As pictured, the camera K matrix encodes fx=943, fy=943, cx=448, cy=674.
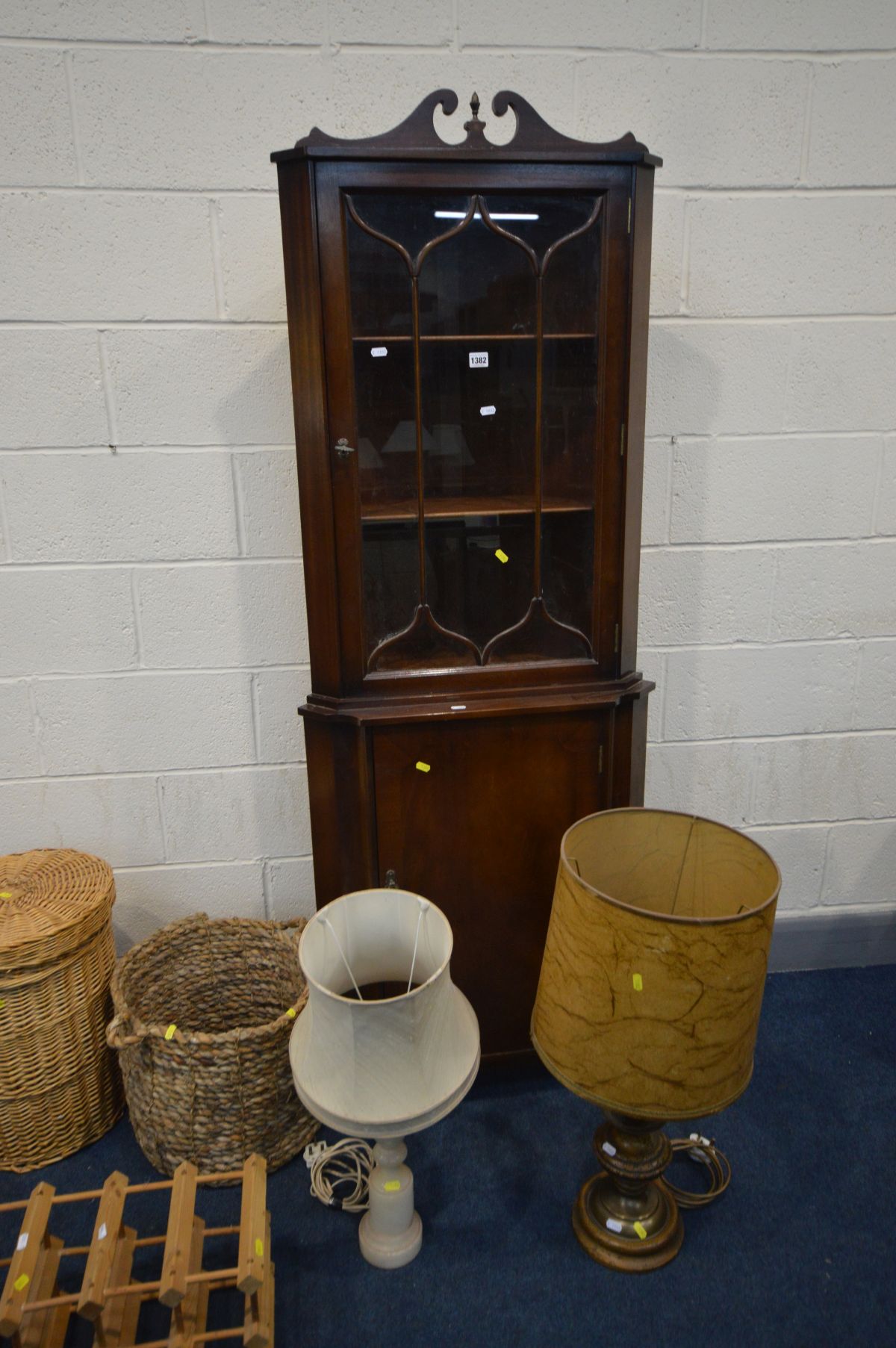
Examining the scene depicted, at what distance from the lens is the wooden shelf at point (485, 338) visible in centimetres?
153

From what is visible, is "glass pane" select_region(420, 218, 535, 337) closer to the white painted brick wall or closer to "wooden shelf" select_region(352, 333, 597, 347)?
"wooden shelf" select_region(352, 333, 597, 347)

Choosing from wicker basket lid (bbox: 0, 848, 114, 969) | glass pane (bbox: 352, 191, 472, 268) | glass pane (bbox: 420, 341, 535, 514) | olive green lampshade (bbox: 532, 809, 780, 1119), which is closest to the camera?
olive green lampshade (bbox: 532, 809, 780, 1119)

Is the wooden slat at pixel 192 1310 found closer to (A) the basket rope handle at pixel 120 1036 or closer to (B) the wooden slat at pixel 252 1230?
(B) the wooden slat at pixel 252 1230

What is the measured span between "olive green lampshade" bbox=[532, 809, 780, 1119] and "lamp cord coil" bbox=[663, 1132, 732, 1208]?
0.42 metres

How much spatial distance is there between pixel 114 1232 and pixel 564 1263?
29.2 inches

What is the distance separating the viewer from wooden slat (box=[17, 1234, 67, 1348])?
4.48ft

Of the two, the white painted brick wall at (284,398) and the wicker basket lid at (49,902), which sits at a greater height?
the white painted brick wall at (284,398)

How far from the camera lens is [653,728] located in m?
2.12

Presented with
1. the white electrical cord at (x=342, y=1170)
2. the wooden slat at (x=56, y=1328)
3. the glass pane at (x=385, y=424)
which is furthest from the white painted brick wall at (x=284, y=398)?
the wooden slat at (x=56, y=1328)

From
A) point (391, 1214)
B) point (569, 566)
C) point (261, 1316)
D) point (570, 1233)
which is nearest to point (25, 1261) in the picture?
point (261, 1316)

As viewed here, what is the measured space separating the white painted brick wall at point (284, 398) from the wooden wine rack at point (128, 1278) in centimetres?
71

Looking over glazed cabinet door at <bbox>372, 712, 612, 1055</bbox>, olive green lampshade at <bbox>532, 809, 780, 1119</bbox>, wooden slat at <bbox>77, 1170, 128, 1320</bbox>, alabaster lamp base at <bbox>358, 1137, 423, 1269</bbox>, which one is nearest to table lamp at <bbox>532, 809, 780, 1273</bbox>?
olive green lampshade at <bbox>532, 809, 780, 1119</bbox>

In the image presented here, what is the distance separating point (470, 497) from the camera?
1.65 meters

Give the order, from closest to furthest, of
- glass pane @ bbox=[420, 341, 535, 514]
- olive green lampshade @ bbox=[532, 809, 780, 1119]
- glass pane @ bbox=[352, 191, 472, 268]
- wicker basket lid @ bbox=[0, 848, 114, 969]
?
olive green lampshade @ bbox=[532, 809, 780, 1119] → glass pane @ bbox=[352, 191, 472, 268] → glass pane @ bbox=[420, 341, 535, 514] → wicker basket lid @ bbox=[0, 848, 114, 969]
